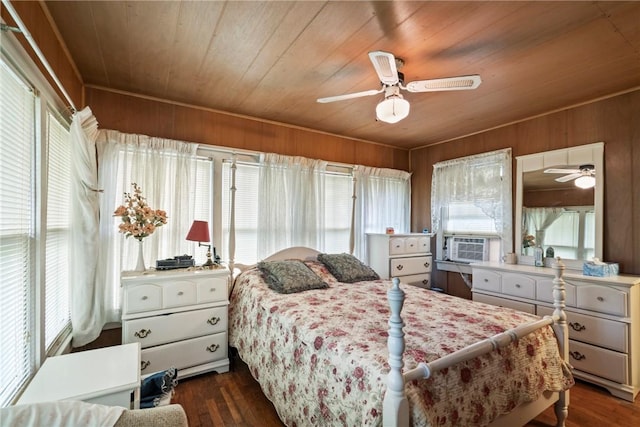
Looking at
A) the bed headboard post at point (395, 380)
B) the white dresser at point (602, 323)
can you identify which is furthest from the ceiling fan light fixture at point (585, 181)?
the bed headboard post at point (395, 380)

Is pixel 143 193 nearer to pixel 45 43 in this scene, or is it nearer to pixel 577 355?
pixel 45 43

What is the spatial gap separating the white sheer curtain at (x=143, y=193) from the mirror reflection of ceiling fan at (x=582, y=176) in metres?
3.73

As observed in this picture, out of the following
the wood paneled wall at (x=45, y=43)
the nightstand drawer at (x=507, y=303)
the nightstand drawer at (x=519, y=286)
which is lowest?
the nightstand drawer at (x=507, y=303)

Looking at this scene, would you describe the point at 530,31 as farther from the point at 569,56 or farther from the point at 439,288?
the point at 439,288

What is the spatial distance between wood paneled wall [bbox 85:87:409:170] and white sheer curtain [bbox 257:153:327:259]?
0.21 meters

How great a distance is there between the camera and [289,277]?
262 cm

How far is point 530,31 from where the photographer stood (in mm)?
1758

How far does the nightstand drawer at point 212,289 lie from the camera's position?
8.16 ft

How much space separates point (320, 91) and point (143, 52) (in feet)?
4.46

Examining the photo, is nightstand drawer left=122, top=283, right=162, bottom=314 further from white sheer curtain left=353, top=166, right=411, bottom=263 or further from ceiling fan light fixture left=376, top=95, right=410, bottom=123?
white sheer curtain left=353, top=166, right=411, bottom=263

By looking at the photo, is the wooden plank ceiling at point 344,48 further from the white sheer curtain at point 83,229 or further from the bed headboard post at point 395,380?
the bed headboard post at point 395,380

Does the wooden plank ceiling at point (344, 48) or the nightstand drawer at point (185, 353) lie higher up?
the wooden plank ceiling at point (344, 48)

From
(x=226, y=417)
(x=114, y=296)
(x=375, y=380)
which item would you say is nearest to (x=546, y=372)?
(x=375, y=380)

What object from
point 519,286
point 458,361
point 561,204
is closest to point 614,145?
point 561,204
